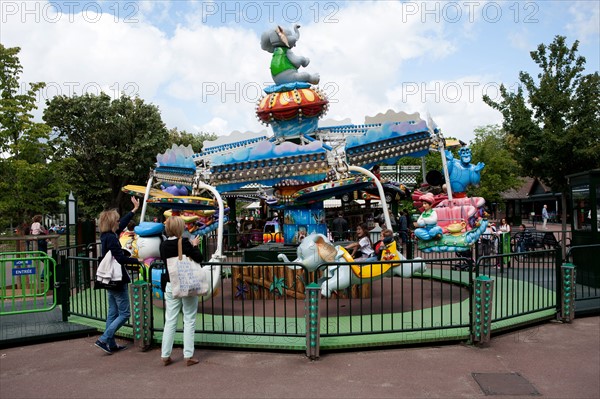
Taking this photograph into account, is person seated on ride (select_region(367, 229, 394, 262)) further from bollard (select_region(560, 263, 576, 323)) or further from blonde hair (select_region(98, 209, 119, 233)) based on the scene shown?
blonde hair (select_region(98, 209, 119, 233))

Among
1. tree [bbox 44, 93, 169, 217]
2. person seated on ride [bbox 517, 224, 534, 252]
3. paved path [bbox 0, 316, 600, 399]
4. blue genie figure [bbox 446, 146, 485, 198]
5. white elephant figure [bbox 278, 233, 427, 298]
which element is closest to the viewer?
paved path [bbox 0, 316, 600, 399]

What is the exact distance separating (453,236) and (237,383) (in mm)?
6708

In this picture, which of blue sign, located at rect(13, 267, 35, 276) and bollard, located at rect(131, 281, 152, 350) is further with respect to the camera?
blue sign, located at rect(13, 267, 35, 276)

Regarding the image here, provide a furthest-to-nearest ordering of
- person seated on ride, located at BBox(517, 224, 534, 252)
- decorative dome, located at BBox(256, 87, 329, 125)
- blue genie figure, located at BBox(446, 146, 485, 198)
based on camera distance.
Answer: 1. person seated on ride, located at BBox(517, 224, 534, 252)
2. blue genie figure, located at BBox(446, 146, 485, 198)
3. decorative dome, located at BBox(256, 87, 329, 125)

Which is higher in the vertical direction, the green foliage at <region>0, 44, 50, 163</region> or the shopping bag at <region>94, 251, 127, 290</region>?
the green foliage at <region>0, 44, 50, 163</region>

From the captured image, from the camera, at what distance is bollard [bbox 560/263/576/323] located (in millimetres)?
7547

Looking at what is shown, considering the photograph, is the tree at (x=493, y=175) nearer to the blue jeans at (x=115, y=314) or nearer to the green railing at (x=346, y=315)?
the green railing at (x=346, y=315)

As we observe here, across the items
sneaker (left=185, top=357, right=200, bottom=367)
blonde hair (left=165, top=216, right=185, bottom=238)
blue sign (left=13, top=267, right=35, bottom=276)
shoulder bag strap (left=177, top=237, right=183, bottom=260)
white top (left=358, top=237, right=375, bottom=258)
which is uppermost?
blonde hair (left=165, top=216, right=185, bottom=238)

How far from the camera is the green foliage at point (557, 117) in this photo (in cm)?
1717

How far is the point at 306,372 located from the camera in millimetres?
5434

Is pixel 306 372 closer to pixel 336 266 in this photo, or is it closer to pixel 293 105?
pixel 336 266

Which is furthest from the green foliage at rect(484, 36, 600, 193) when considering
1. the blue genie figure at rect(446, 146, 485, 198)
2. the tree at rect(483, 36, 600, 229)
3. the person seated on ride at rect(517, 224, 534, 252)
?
the blue genie figure at rect(446, 146, 485, 198)

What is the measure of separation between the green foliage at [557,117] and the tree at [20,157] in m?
16.6

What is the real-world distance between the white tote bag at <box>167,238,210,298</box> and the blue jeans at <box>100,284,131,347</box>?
1.15 m
